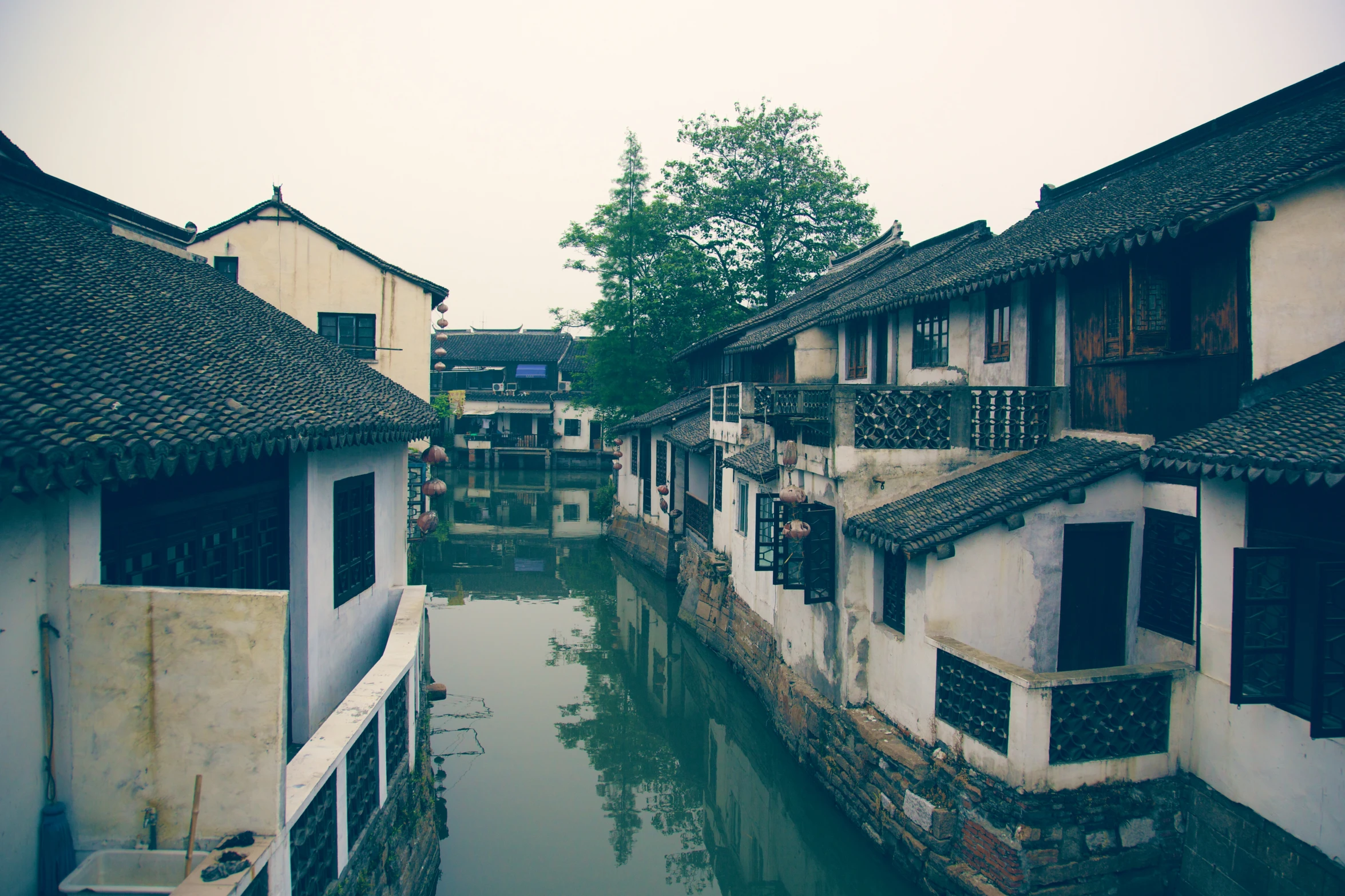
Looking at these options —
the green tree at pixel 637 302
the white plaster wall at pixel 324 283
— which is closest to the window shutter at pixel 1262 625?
the white plaster wall at pixel 324 283

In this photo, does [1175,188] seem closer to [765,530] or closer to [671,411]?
[765,530]

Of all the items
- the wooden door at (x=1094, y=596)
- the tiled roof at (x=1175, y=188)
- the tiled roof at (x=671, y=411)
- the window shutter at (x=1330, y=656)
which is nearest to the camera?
the window shutter at (x=1330, y=656)

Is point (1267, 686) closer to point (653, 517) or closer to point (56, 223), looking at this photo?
point (56, 223)

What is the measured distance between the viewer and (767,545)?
12.3 m

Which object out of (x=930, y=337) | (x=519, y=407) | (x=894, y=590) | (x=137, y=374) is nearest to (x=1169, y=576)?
(x=894, y=590)

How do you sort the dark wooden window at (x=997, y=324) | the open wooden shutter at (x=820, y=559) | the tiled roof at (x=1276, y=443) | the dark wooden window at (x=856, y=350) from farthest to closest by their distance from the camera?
the dark wooden window at (x=856, y=350), the dark wooden window at (x=997, y=324), the open wooden shutter at (x=820, y=559), the tiled roof at (x=1276, y=443)

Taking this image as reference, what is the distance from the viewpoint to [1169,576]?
8250 millimetres

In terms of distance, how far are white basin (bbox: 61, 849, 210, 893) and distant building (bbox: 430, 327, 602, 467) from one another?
137 ft

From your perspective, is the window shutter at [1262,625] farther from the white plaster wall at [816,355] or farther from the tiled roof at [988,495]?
the white plaster wall at [816,355]

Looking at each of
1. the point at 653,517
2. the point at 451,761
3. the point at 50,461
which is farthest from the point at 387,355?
the point at 50,461

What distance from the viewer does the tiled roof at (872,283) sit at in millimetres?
14922

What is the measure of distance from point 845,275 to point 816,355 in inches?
241

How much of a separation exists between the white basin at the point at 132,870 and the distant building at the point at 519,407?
41896mm

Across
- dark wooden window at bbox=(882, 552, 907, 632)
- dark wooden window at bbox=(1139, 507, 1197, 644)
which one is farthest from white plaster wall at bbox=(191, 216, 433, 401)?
dark wooden window at bbox=(1139, 507, 1197, 644)
